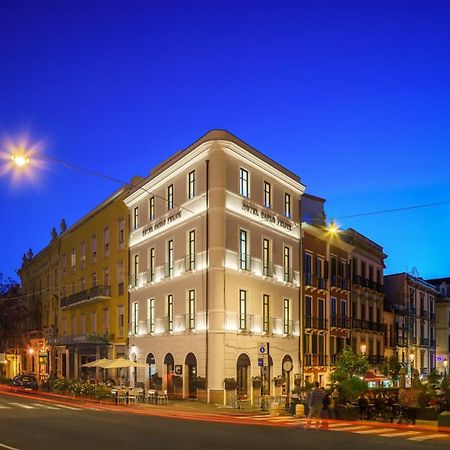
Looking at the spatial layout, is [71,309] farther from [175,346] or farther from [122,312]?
[175,346]

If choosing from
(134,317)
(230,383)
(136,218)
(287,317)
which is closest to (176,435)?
(230,383)

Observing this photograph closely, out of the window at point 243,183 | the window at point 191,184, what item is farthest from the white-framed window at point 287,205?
the window at point 191,184

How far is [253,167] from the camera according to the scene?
133 feet

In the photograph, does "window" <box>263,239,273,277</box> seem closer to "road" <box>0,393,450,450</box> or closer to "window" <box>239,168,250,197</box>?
"window" <box>239,168,250,197</box>

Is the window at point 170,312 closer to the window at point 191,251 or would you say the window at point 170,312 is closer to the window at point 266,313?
the window at point 191,251

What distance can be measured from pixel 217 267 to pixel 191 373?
21.1 feet

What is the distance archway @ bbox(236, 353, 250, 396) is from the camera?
37875 mm

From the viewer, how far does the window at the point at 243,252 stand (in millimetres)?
39000

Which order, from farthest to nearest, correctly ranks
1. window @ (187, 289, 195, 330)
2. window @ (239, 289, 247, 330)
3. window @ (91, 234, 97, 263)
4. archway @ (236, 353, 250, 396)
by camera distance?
1. window @ (91, 234, 97, 263)
2. window @ (187, 289, 195, 330)
3. window @ (239, 289, 247, 330)
4. archway @ (236, 353, 250, 396)

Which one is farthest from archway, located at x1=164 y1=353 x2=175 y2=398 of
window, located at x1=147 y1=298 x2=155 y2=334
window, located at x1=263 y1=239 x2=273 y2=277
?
window, located at x1=263 y1=239 x2=273 y2=277

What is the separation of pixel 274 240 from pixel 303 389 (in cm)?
1391

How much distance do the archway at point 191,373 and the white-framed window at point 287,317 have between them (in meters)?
7.10

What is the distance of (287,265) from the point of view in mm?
44250

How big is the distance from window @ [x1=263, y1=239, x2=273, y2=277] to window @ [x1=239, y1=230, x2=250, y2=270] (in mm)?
2217
